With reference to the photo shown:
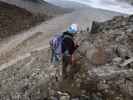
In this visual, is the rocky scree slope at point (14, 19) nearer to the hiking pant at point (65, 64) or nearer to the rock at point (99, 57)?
the hiking pant at point (65, 64)

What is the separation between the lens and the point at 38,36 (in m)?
16.9

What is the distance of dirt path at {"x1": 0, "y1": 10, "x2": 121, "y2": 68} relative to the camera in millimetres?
14680

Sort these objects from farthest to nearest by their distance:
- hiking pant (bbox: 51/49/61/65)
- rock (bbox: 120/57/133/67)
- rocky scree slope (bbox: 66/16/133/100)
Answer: hiking pant (bbox: 51/49/61/65), rock (bbox: 120/57/133/67), rocky scree slope (bbox: 66/16/133/100)

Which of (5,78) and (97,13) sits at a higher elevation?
(97,13)

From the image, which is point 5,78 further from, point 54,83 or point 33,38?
point 33,38

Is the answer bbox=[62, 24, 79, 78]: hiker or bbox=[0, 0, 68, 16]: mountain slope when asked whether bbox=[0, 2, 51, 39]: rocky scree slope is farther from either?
bbox=[62, 24, 79, 78]: hiker

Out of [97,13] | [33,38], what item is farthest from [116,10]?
[33,38]

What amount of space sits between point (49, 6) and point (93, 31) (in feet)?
41.9

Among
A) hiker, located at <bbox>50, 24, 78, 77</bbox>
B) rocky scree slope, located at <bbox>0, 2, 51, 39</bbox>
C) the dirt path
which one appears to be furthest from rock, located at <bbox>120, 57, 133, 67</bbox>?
rocky scree slope, located at <bbox>0, 2, 51, 39</bbox>

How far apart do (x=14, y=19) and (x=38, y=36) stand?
11.3ft

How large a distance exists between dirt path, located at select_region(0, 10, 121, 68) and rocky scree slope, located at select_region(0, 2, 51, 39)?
2.20 feet

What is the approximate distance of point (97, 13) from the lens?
2216 cm

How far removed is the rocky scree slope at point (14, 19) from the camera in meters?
18.5

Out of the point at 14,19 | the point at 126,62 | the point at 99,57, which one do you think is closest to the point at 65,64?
the point at 99,57
